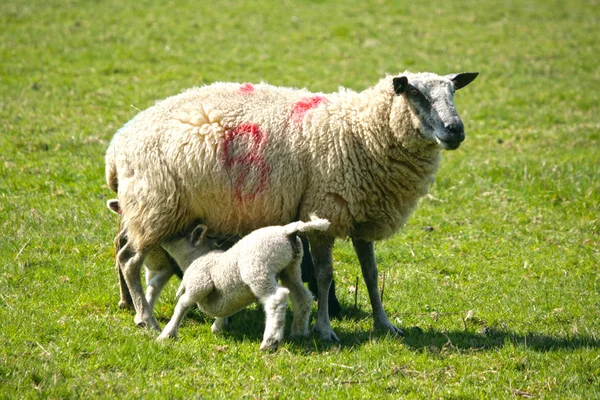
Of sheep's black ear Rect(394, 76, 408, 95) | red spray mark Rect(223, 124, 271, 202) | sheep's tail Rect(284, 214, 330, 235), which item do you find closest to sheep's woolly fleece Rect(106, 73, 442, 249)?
red spray mark Rect(223, 124, 271, 202)

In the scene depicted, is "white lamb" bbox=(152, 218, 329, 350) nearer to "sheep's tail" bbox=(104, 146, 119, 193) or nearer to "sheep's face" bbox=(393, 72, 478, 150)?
"sheep's tail" bbox=(104, 146, 119, 193)

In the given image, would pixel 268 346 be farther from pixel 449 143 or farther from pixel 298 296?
pixel 449 143

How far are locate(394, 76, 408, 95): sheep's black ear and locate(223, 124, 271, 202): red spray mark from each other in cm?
118

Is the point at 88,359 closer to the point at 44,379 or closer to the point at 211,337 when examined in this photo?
the point at 44,379

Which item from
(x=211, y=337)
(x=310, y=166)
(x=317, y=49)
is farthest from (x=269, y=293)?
(x=317, y=49)

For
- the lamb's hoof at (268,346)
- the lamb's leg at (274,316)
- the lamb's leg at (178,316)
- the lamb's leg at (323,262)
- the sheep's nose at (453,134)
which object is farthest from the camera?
the lamb's leg at (323,262)

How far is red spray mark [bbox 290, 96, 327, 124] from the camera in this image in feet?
22.5

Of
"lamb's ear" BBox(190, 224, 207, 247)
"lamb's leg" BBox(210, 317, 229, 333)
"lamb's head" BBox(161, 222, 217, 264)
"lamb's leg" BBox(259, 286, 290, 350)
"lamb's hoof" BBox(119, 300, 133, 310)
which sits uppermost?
"lamb's ear" BBox(190, 224, 207, 247)

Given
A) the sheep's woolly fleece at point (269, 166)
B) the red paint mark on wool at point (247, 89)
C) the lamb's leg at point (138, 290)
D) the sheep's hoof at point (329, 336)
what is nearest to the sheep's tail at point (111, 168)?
the sheep's woolly fleece at point (269, 166)

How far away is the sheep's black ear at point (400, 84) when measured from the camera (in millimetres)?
6520

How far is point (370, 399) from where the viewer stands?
5305 millimetres

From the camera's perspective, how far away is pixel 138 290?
6688 mm

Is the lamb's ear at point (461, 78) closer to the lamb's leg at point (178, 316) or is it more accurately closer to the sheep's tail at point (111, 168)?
the lamb's leg at point (178, 316)

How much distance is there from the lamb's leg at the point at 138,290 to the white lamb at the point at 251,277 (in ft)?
1.30
